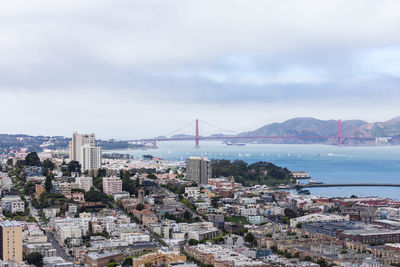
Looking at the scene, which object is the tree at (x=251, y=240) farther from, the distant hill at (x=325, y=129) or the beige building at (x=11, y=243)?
the distant hill at (x=325, y=129)

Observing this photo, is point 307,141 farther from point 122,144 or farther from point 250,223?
point 250,223

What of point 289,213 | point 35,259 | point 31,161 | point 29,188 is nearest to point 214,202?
point 289,213

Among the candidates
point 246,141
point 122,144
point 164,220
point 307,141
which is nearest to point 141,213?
point 164,220

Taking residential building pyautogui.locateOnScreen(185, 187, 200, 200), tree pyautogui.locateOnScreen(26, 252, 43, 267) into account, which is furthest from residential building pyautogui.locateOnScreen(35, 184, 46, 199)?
tree pyautogui.locateOnScreen(26, 252, 43, 267)

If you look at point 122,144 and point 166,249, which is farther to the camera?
point 122,144

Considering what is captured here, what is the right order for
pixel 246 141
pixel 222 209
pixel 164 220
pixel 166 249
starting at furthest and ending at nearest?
pixel 246 141, pixel 222 209, pixel 164 220, pixel 166 249

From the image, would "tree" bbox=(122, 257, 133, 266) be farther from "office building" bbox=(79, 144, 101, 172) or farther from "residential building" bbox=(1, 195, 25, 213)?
"office building" bbox=(79, 144, 101, 172)
